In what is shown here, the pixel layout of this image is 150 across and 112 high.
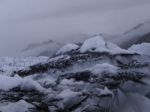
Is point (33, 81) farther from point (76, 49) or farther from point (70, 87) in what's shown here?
point (76, 49)

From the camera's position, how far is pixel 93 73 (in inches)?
992

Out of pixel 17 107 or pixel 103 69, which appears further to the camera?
pixel 103 69

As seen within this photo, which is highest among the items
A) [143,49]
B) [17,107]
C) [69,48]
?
[69,48]

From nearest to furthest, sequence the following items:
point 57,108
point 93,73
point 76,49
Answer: point 57,108 → point 93,73 → point 76,49

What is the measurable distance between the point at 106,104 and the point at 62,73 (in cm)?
364

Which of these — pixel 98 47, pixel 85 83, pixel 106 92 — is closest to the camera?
pixel 106 92

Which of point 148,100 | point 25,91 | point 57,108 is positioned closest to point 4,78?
point 25,91

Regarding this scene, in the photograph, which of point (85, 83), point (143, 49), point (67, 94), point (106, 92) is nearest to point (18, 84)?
point (67, 94)

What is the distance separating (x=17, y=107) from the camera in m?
21.9

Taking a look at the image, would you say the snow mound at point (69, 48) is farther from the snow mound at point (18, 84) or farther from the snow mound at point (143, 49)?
the snow mound at point (18, 84)

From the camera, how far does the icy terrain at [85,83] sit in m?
22.7

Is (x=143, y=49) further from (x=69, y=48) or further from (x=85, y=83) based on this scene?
(x=85, y=83)

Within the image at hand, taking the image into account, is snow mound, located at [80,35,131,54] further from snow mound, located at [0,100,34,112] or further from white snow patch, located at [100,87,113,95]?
snow mound, located at [0,100,34,112]

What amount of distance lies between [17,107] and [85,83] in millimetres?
3804
